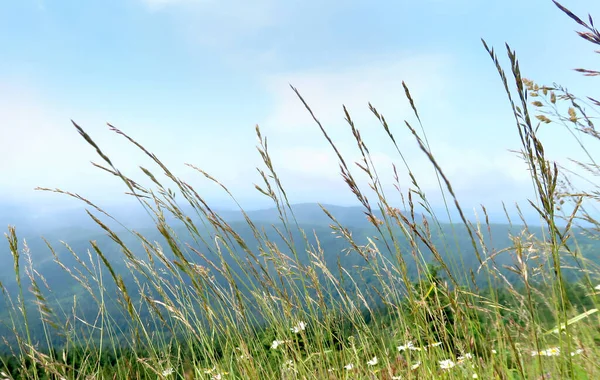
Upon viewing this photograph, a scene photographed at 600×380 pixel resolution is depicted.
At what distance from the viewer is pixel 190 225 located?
1878mm

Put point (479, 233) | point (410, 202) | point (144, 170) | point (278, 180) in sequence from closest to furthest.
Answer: point (479, 233) → point (410, 202) → point (144, 170) → point (278, 180)

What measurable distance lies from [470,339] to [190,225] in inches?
45.3

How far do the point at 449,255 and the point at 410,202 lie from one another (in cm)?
35

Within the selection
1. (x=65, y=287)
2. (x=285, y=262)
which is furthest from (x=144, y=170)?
(x=65, y=287)

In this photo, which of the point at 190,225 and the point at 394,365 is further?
the point at 394,365

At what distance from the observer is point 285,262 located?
79.0 inches

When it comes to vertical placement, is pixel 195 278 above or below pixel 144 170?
below

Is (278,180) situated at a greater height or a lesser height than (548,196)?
greater

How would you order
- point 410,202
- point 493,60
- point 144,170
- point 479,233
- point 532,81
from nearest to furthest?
point 493,60 → point 479,233 → point 410,202 → point 144,170 → point 532,81

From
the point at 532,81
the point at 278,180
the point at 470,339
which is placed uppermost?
the point at 532,81

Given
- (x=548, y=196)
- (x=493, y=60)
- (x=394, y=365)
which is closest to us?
(x=548, y=196)

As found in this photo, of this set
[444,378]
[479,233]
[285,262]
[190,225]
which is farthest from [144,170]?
[444,378]

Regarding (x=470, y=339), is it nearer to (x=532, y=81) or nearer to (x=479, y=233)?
(x=479, y=233)

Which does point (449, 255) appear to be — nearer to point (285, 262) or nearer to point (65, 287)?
point (285, 262)
